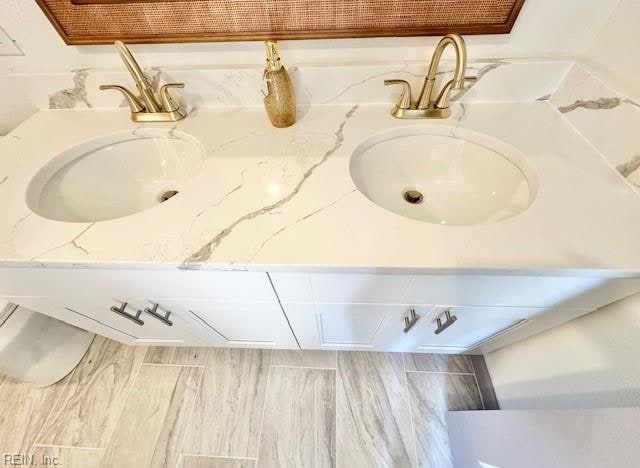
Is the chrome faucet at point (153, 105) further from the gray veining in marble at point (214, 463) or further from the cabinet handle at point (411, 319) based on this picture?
the gray veining in marble at point (214, 463)

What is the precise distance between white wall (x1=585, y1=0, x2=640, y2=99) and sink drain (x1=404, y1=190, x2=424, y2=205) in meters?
0.47

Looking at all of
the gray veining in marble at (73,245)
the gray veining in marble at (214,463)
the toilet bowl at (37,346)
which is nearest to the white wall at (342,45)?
the gray veining in marble at (73,245)

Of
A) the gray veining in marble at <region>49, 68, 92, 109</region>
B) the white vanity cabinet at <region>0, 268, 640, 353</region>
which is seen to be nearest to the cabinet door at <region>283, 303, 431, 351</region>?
the white vanity cabinet at <region>0, 268, 640, 353</region>

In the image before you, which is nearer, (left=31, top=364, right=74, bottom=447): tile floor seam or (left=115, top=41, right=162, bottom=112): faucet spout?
(left=115, top=41, right=162, bottom=112): faucet spout

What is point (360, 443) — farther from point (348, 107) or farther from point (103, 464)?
point (348, 107)

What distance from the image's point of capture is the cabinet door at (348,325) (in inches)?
25.1

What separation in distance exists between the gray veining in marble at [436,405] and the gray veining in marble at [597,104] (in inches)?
37.4

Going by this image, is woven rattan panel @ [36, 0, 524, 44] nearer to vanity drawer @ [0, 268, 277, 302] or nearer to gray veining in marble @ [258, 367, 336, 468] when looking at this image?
vanity drawer @ [0, 268, 277, 302]

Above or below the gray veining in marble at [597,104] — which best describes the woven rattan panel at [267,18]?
above

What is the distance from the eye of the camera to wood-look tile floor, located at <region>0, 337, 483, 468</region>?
2.96 ft

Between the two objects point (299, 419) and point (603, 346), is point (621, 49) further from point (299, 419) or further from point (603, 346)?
point (299, 419)

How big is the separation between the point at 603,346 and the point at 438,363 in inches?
23.0

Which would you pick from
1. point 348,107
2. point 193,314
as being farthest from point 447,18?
point 193,314

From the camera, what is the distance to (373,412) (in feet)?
3.17
